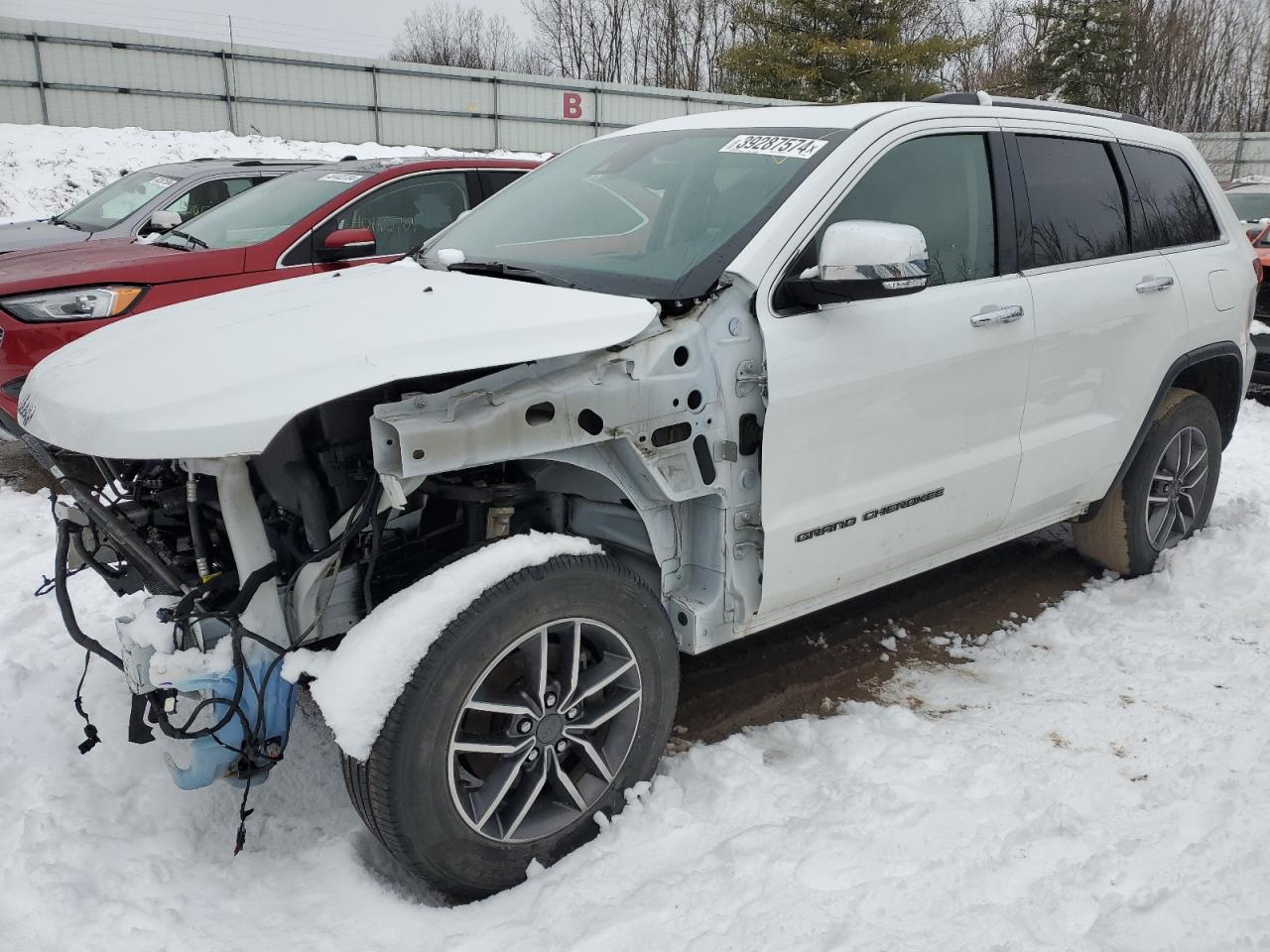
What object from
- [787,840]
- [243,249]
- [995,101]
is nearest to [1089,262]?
[995,101]

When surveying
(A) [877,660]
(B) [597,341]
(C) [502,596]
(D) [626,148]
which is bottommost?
(A) [877,660]

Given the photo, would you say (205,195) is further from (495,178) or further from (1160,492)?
(1160,492)

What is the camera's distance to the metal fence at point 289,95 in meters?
21.1

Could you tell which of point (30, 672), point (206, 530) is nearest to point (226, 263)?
point (30, 672)

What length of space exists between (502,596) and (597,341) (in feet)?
2.16

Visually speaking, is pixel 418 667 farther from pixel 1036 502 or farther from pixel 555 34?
pixel 555 34

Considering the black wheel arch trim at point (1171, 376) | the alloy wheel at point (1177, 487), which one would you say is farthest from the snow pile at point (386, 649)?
the alloy wheel at point (1177, 487)

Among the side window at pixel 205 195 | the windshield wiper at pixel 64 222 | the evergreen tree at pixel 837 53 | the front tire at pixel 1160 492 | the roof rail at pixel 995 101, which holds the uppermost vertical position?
the evergreen tree at pixel 837 53

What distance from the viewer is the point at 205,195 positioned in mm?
8242

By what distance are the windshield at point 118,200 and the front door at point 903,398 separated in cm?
714

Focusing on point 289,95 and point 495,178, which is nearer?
point 495,178

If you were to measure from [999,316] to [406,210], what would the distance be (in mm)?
4349

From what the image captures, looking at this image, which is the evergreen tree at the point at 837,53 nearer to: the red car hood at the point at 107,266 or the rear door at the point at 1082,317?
the red car hood at the point at 107,266

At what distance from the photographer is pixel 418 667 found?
224cm
